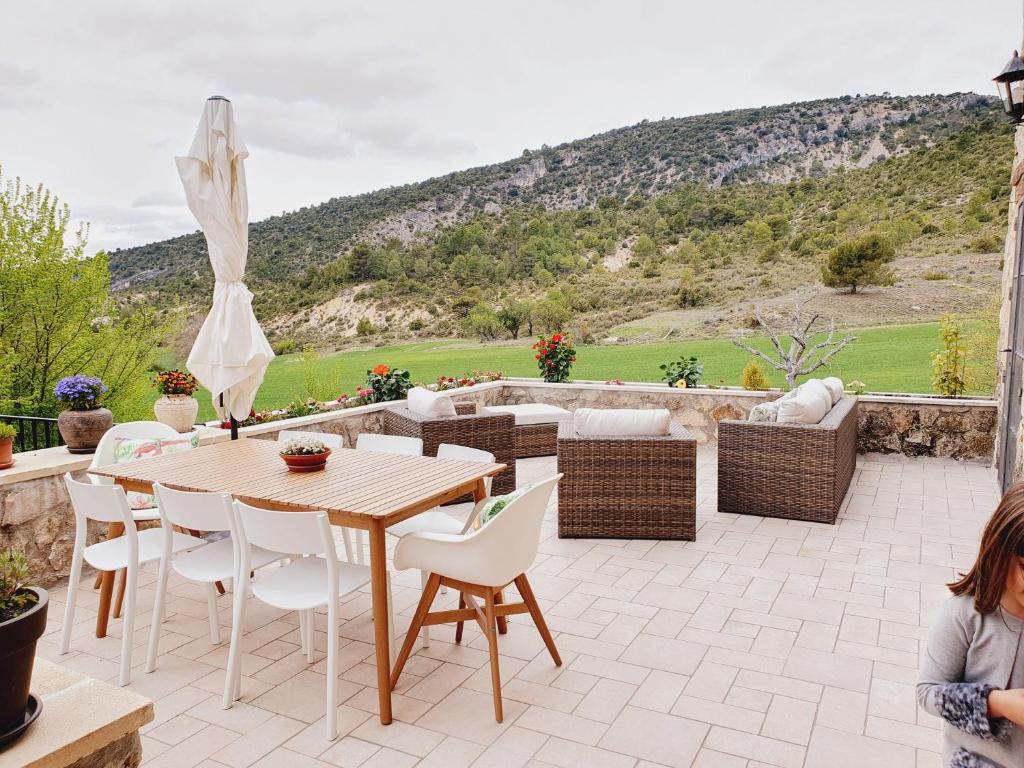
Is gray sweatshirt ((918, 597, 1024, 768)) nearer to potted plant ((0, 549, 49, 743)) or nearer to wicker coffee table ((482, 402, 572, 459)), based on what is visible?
potted plant ((0, 549, 49, 743))

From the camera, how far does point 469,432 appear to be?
543cm

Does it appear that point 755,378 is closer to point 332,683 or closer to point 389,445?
point 389,445

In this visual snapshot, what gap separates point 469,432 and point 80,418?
2.57 m

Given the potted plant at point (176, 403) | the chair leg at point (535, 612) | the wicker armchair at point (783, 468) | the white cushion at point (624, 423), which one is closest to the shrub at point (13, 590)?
the chair leg at point (535, 612)

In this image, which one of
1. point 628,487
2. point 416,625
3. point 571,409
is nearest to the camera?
point 416,625

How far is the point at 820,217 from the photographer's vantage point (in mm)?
19203

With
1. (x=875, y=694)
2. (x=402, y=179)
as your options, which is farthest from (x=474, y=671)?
(x=402, y=179)

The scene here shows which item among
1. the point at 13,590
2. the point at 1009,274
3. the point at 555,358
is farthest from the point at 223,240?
the point at 1009,274

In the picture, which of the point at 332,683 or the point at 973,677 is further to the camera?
the point at 332,683

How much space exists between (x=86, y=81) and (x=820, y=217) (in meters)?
17.3

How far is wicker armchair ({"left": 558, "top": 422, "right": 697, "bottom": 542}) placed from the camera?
14.6 feet

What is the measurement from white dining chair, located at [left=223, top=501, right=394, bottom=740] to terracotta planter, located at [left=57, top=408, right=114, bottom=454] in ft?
7.02

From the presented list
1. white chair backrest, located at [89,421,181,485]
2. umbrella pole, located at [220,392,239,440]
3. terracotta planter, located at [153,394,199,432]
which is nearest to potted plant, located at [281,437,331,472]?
white chair backrest, located at [89,421,181,485]

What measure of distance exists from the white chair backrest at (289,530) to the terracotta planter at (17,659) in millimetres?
1127
